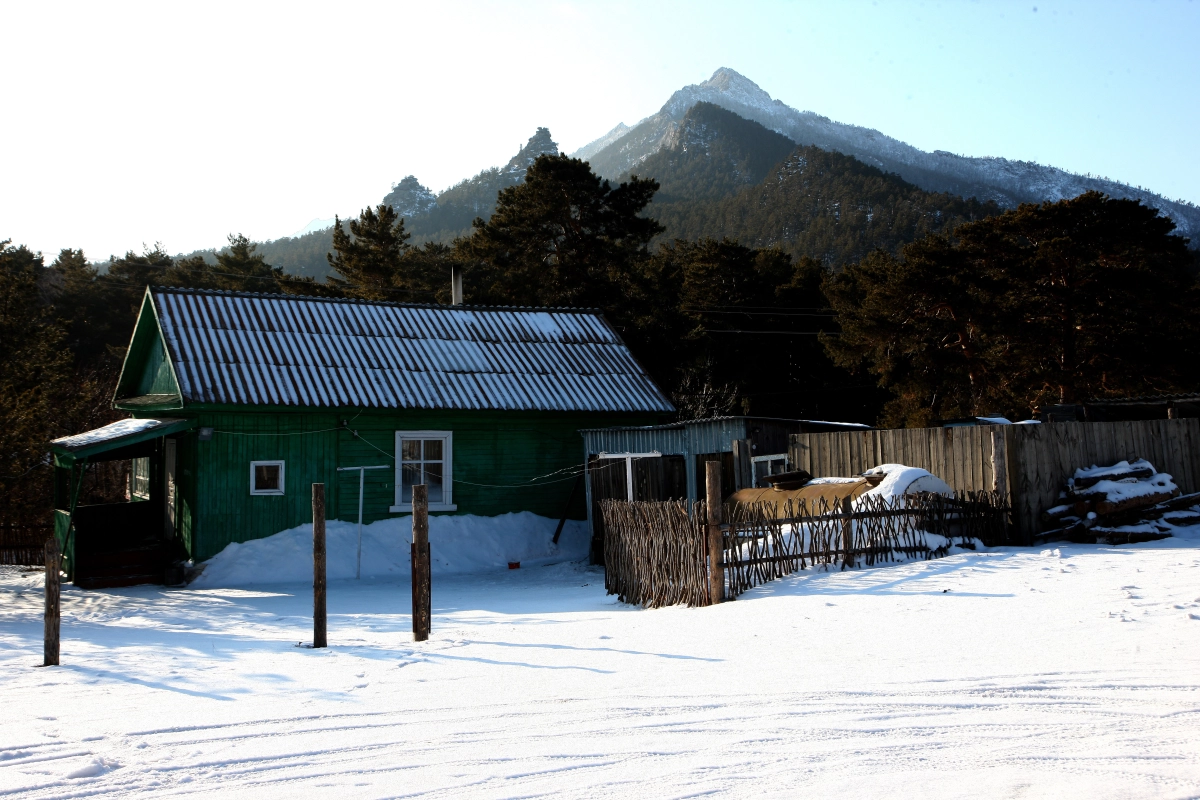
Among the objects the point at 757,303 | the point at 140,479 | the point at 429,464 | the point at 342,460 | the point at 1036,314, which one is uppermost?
the point at 757,303

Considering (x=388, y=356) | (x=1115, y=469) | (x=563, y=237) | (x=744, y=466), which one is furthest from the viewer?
(x=563, y=237)

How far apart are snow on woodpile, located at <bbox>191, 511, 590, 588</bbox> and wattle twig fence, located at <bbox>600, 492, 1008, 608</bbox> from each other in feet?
20.0

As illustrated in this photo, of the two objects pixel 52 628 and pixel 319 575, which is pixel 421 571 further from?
pixel 52 628

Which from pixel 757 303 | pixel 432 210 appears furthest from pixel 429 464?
pixel 432 210

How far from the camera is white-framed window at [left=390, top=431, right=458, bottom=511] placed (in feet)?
63.6

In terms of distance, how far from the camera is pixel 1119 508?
535 inches

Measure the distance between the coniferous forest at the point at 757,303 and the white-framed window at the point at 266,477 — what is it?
3920mm

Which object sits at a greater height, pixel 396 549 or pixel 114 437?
pixel 114 437

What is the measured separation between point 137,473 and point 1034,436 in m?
18.6

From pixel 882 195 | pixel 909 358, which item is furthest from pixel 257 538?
pixel 882 195

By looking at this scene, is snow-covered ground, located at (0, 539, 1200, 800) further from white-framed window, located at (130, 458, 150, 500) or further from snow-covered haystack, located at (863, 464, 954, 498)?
white-framed window, located at (130, 458, 150, 500)

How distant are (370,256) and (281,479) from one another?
30.9 metres

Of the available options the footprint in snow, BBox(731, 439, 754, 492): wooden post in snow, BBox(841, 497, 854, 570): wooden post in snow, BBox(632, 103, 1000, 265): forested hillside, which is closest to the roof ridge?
BBox(731, 439, 754, 492): wooden post in snow

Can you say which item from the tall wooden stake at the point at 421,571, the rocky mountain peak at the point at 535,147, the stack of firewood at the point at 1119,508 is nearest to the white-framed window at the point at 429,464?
the tall wooden stake at the point at 421,571
